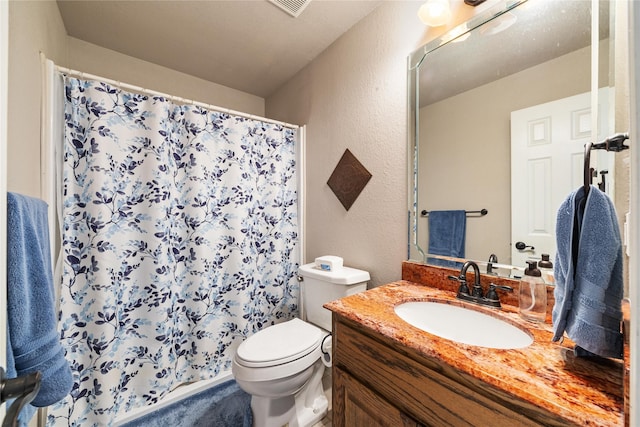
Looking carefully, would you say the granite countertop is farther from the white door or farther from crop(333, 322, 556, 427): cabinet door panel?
the white door

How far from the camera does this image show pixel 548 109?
0.88 meters

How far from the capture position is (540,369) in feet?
1.88

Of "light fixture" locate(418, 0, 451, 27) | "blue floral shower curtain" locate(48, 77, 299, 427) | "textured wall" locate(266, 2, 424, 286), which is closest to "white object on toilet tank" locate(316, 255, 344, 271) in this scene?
"textured wall" locate(266, 2, 424, 286)

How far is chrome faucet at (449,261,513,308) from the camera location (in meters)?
0.93

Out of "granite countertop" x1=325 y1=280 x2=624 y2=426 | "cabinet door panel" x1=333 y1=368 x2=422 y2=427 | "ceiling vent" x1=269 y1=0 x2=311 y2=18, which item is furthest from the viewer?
"ceiling vent" x1=269 y1=0 x2=311 y2=18

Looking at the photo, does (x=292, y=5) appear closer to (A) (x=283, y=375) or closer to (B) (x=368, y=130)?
(B) (x=368, y=130)

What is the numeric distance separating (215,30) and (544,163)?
1.92 meters

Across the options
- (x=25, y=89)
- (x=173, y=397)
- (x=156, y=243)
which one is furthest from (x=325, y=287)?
(x=25, y=89)

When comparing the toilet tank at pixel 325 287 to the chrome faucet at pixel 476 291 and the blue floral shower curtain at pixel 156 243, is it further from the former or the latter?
the chrome faucet at pixel 476 291

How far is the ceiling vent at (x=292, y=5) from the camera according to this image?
1382mm

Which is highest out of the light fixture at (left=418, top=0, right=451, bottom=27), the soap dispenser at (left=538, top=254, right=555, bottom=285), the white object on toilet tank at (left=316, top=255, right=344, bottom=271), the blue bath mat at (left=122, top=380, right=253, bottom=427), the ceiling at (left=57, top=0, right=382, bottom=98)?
the ceiling at (left=57, top=0, right=382, bottom=98)

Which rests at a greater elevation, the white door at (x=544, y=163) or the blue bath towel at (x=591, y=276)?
the white door at (x=544, y=163)

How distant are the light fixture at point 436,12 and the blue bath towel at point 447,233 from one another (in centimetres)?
85

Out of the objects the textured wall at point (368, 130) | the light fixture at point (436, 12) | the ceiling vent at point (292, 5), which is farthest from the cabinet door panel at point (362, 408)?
the ceiling vent at point (292, 5)
